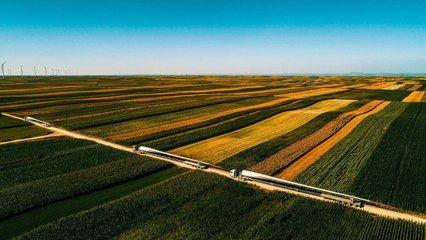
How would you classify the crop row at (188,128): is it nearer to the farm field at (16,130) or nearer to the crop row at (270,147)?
the crop row at (270,147)

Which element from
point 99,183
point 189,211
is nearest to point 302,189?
point 189,211

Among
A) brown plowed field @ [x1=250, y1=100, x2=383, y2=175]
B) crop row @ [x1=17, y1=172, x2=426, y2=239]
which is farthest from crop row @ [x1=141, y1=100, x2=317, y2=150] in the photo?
crop row @ [x1=17, y1=172, x2=426, y2=239]

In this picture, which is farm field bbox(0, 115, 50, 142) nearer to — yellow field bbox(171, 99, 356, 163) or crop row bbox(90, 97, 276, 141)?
crop row bbox(90, 97, 276, 141)

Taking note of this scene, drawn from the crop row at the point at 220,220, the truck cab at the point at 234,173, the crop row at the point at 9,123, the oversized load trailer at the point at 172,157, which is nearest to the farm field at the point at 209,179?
the crop row at the point at 220,220

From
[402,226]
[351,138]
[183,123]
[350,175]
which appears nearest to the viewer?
[402,226]

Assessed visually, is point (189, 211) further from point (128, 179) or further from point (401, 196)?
point (401, 196)

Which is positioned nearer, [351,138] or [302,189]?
[302,189]
